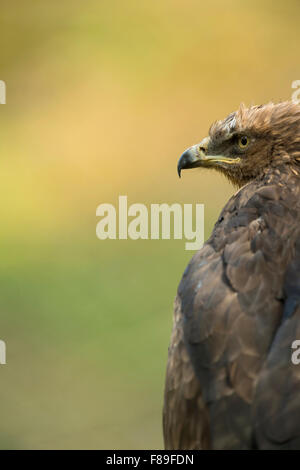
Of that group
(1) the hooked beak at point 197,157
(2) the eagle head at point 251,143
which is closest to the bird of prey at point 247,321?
(2) the eagle head at point 251,143

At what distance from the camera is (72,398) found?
25.0 ft

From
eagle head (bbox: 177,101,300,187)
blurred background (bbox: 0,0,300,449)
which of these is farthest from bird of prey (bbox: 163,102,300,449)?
blurred background (bbox: 0,0,300,449)

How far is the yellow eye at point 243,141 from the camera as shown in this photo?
13.8 feet

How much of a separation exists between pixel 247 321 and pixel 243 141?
1.30 metres

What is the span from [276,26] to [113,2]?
111 inches

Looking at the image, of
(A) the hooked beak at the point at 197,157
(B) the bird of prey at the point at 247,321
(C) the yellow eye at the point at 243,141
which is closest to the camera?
(B) the bird of prey at the point at 247,321

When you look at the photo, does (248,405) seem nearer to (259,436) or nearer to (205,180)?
(259,436)

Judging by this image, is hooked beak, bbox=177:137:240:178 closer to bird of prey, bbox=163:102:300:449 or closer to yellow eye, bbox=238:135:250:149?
yellow eye, bbox=238:135:250:149

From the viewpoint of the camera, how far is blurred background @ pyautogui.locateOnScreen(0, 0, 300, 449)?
775 centimetres

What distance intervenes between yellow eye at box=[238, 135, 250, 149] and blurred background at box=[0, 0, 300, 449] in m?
3.38

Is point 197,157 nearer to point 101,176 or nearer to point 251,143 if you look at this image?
point 251,143

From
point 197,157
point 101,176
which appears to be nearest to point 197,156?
point 197,157

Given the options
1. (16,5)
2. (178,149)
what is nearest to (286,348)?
(178,149)

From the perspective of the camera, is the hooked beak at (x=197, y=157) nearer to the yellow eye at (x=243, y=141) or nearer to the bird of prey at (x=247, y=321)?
the yellow eye at (x=243, y=141)
